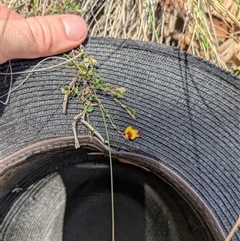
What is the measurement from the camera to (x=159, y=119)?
0.92 meters

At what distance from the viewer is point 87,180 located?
1371 mm

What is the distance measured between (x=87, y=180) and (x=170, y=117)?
52 cm

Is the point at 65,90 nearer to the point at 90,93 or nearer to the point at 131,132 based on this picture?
the point at 90,93

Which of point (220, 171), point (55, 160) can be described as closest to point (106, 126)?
point (220, 171)

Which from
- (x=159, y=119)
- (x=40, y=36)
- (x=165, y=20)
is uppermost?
(x=165, y=20)

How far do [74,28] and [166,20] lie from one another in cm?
26

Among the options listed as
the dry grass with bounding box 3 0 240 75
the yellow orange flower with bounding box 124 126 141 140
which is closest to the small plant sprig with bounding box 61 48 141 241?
the yellow orange flower with bounding box 124 126 141 140

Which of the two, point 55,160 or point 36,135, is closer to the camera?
point 36,135

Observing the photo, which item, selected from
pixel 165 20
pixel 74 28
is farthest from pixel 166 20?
pixel 74 28

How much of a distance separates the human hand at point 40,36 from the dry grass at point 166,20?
0.09 meters

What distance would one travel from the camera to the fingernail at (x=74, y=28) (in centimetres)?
89

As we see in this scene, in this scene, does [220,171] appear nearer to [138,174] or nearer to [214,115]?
[214,115]

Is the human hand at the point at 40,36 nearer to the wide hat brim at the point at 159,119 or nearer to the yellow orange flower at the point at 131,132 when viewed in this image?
the wide hat brim at the point at 159,119

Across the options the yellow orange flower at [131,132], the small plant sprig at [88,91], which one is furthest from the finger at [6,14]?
the yellow orange flower at [131,132]
